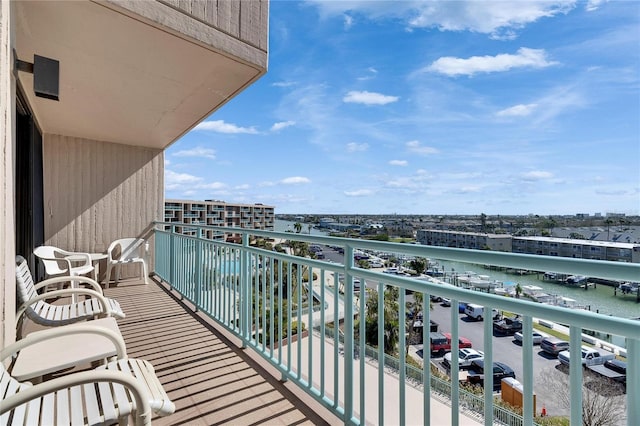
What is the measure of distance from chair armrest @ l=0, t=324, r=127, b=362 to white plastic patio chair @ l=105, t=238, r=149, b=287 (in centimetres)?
403

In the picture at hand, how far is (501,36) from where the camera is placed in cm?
5019

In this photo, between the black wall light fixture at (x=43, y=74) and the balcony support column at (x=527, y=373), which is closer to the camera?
the balcony support column at (x=527, y=373)

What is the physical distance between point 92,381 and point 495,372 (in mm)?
1484

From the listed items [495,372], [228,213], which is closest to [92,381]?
[495,372]

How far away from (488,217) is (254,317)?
71.0 feet

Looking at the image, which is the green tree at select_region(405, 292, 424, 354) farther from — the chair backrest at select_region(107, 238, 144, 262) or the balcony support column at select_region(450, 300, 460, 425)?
the chair backrest at select_region(107, 238, 144, 262)

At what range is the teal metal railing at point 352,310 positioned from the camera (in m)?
0.98

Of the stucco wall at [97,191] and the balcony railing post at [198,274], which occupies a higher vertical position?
the stucco wall at [97,191]

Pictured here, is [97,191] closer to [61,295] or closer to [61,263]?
[61,263]

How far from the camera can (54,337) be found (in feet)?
5.54

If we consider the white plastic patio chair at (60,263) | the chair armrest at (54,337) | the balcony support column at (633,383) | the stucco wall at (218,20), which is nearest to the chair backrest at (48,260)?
the white plastic patio chair at (60,263)

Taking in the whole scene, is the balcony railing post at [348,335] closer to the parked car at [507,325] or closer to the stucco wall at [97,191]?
the parked car at [507,325]

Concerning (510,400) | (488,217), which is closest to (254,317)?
(510,400)

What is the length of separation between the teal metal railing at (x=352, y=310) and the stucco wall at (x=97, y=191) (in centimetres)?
267
